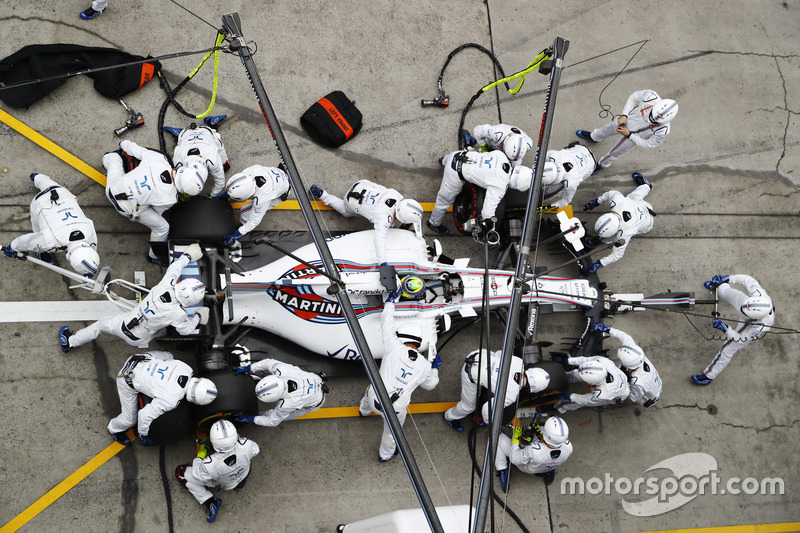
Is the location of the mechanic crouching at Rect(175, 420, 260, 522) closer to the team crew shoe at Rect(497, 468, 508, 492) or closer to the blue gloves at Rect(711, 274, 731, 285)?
the team crew shoe at Rect(497, 468, 508, 492)

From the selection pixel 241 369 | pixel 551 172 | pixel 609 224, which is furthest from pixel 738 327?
pixel 241 369

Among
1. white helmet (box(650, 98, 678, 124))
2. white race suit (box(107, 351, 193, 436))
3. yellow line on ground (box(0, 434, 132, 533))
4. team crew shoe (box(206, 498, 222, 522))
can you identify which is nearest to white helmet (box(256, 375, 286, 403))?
white race suit (box(107, 351, 193, 436))

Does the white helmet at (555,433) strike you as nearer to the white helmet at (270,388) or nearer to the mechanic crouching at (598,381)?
the mechanic crouching at (598,381)

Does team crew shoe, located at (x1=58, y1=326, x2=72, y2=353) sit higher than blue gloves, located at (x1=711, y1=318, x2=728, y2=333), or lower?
lower

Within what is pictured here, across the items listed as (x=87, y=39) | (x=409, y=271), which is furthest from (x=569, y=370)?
(x=87, y=39)

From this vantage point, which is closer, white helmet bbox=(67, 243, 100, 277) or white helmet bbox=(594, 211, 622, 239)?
white helmet bbox=(67, 243, 100, 277)

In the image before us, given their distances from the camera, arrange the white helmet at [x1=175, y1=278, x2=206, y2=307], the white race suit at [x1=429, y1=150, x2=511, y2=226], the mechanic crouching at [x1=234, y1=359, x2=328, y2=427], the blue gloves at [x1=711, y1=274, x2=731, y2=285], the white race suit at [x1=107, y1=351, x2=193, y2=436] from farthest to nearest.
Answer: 1. the blue gloves at [x1=711, y1=274, x2=731, y2=285]
2. the white race suit at [x1=429, y1=150, x2=511, y2=226]
3. the mechanic crouching at [x1=234, y1=359, x2=328, y2=427]
4. the white race suit at [x1=107, y1=351, x2=193, y2=436]
5. the white helmet at [x1=175, y1=278, x2=206, y2=307]

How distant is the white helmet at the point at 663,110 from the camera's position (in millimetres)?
7557

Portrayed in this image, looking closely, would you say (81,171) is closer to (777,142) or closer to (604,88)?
(604,88)

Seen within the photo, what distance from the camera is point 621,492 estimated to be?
7.96 metres

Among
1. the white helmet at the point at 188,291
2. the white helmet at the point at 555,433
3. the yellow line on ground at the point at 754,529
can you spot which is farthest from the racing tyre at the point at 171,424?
the yellow line on ground at the point at 754,529

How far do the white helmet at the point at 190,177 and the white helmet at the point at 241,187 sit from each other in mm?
321

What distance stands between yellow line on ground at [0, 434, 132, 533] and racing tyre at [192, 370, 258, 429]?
121 cm

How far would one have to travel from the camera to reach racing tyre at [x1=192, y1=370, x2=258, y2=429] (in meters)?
6.30
